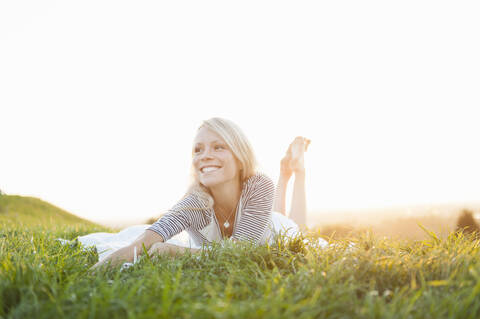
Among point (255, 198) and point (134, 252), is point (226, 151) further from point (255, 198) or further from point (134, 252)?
point (134, 252)

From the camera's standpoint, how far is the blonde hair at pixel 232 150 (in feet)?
12.7

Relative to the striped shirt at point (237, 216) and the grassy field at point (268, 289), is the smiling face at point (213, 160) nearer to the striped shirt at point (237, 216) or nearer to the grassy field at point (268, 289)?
the striped shirt at point (237, 216)

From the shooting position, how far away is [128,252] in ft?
9.44

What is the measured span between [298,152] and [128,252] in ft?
14.9

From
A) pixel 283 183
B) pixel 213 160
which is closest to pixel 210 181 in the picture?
Result: pixel 213 160

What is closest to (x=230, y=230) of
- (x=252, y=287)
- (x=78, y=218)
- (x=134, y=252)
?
(x=134, y=252)

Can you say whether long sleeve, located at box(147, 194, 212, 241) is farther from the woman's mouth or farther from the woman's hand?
the woman's hand

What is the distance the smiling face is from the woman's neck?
6.1 inches

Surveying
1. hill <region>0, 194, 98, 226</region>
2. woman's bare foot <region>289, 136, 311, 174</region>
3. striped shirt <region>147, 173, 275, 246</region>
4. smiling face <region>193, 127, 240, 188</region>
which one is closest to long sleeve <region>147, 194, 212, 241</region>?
striped shirt <region>147, 173, 275, 246</region>

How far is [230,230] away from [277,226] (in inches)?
42.9

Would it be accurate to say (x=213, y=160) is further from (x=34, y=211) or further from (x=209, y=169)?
(x=34, y=211)

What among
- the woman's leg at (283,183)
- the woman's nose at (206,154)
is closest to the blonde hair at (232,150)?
the woman's nose at (206,154)

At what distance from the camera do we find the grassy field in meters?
1.42

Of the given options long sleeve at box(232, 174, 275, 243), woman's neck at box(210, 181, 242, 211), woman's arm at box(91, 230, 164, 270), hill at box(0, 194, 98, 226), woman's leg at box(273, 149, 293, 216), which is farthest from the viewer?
hill at box(0, 194, 98, 226)
